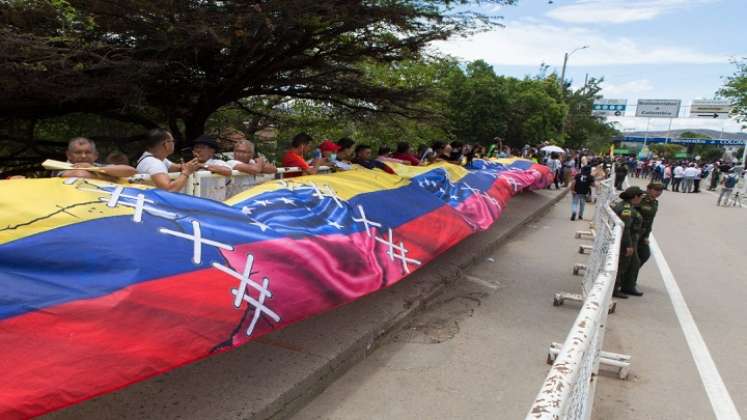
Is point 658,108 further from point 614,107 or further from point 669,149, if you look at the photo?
point 669,149

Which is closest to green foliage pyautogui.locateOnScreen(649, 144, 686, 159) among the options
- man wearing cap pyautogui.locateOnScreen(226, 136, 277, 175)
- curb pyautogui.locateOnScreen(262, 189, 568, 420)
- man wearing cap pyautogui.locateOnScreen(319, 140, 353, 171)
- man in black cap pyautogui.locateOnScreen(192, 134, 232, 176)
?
man wearing cap pyautogui.locateOnScreen(319, 140, 353, 171)

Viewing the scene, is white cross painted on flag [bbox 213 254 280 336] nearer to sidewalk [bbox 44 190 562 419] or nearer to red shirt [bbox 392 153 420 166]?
sidewalk [bbox 44 190 562 419]

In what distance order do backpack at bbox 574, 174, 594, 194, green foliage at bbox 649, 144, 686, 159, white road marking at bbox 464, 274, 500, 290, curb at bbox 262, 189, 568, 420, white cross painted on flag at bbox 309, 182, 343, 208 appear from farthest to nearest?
green foliage at bbox 649, 144, 686, 159, backpack at bbox 574, 174, 594, 194, white road marking at bbox 464, 274, 500, 290, white cross painted on flag at bbox 309, 182, 343, 208, curb at bbox 262, 189, 568, 420

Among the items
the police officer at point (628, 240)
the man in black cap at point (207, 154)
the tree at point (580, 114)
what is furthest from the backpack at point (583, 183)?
the tree at point (580, 114)

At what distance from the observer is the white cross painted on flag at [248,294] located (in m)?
3.06

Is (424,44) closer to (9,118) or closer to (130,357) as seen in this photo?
(9,118)

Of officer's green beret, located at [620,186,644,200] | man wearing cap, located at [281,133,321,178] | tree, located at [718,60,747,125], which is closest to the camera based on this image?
man wearing cap, located at [281,133,321,178]

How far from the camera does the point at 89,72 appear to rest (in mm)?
7578

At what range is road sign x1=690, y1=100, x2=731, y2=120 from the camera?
61.7 metres

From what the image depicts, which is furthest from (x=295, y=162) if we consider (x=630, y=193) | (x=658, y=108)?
(x=658, y=108)

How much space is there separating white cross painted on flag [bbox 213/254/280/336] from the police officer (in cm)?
502

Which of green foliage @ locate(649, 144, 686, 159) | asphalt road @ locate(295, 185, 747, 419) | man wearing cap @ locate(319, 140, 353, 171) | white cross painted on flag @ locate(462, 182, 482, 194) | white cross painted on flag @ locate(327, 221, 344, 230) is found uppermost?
man wearing cap @ locate(319, 140, 353, 171)

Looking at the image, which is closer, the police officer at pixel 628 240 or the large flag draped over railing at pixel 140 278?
the large flag draped over railing at pixel 140 278

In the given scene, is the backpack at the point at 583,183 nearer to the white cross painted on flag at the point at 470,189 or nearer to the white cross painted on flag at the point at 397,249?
the white cross painted on flag at the point at 470,189
